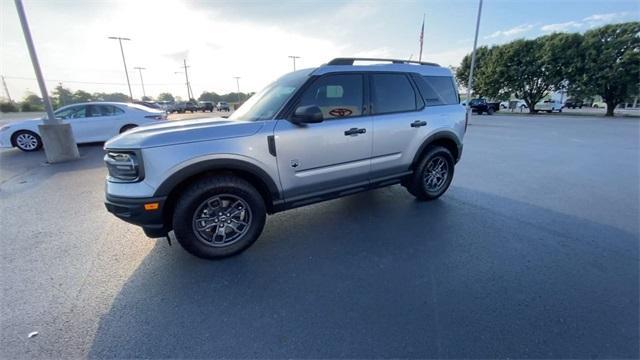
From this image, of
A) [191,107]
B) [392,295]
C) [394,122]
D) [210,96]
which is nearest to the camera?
[392,295]

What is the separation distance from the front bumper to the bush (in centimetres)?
6296

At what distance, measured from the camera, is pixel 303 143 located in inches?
120

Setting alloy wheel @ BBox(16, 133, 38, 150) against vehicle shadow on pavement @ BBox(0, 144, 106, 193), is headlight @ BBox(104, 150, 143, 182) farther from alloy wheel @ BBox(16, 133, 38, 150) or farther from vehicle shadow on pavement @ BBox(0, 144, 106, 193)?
alloy wheel @ BBox(16, 133, 38, 150)

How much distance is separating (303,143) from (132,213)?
1.75 m

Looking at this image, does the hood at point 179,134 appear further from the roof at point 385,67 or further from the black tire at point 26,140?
the black tire at point 26,140

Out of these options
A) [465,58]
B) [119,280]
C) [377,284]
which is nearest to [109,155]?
[119,280]

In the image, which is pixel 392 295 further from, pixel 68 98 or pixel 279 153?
pixel 68 98

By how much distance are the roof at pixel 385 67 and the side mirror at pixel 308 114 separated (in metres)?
0.67

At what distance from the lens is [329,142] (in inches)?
127

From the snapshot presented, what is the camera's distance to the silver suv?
2564 millimetres

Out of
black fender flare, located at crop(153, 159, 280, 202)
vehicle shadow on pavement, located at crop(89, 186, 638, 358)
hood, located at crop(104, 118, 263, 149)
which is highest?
hood, located at crop(104, 118, 263, 149)

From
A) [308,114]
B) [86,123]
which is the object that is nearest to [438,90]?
[308,114]

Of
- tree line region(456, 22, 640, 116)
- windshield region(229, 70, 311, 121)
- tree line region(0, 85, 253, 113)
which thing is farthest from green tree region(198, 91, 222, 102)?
windshield region(229, 70, 311, 121)

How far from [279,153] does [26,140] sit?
33.7ft
